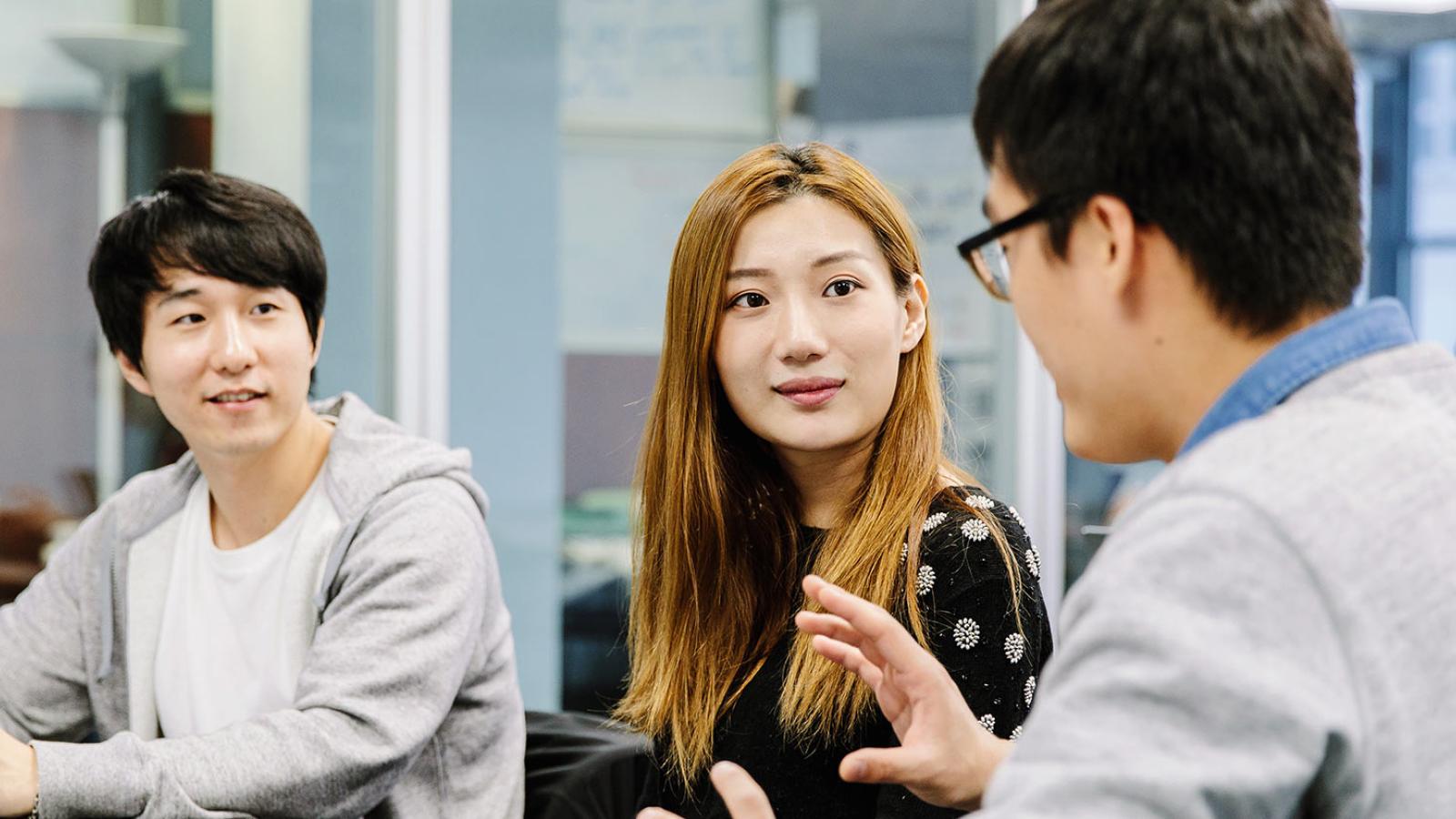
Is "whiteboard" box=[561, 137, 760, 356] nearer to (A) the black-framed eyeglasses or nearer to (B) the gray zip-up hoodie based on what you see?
(B) the gray zip-up hoodie

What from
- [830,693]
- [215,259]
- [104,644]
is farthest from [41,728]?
[830,693]

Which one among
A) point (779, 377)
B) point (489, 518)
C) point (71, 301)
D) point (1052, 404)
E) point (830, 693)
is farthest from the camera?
point (1052, 404)

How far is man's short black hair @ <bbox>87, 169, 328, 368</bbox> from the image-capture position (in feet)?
5.76

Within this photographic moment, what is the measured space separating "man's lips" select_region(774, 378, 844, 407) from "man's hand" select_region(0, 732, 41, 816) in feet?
2.98

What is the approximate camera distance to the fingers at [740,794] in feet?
2.90

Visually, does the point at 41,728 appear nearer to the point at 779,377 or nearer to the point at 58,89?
the point at 779,377

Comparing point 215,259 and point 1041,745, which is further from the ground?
point 215,259

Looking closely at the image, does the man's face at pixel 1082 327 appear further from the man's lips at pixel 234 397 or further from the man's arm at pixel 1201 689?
the man's lips at pixel 234 397

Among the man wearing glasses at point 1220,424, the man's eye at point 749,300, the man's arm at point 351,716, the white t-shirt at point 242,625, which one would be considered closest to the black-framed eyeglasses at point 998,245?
the man wearing glasses at point 1220,424

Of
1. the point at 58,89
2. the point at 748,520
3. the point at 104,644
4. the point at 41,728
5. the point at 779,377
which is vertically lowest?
the point at 41,728

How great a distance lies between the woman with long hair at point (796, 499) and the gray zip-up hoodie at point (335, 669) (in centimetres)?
24

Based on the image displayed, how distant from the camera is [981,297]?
11.2 feet

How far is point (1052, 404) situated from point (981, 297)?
0.32 m

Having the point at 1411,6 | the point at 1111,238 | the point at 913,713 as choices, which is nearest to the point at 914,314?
the point at 913,713
